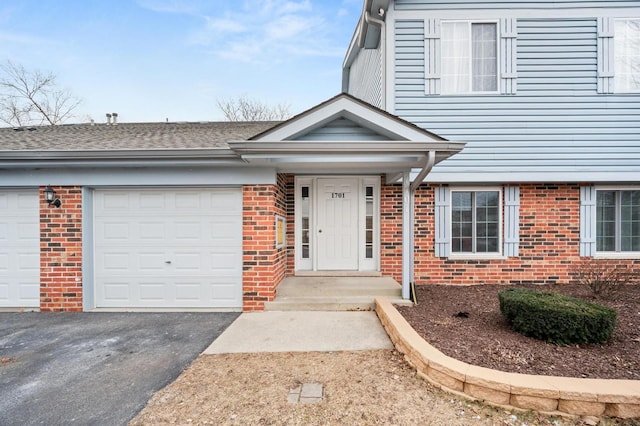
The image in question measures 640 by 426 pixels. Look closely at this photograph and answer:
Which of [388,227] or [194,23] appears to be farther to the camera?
[194,23]

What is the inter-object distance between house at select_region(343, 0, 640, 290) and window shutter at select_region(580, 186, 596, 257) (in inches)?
0.8

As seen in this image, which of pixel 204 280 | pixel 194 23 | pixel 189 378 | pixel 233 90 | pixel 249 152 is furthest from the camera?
pixel 233 90

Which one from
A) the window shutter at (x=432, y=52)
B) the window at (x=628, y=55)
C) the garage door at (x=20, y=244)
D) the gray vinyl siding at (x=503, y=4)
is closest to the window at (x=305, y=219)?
the window shutter at (x=432, y=52)

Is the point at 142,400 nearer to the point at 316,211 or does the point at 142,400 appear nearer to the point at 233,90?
the point at 316,211

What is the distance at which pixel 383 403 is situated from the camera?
8.87 feet

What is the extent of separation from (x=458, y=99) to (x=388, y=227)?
2.99 meters

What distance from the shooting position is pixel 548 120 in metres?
6.35

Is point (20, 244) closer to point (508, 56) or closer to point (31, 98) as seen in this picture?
point (508, 56)

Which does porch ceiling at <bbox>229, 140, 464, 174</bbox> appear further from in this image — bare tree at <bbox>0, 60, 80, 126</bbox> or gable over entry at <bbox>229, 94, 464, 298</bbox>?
bare tree at <bbox>0, 60, 80, 126</bbox>

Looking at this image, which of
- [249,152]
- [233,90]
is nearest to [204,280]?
[249,152]

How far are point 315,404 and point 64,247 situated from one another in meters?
5.31

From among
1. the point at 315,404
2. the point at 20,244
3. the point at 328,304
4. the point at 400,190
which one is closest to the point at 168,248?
the point at 20,244

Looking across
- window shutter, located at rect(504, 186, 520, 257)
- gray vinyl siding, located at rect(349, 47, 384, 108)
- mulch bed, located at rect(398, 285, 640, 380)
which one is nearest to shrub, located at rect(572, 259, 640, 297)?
mulch bed, located at rect(398, 285, 640, 380)

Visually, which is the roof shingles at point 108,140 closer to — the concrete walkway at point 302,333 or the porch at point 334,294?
the porch at point 334,294
